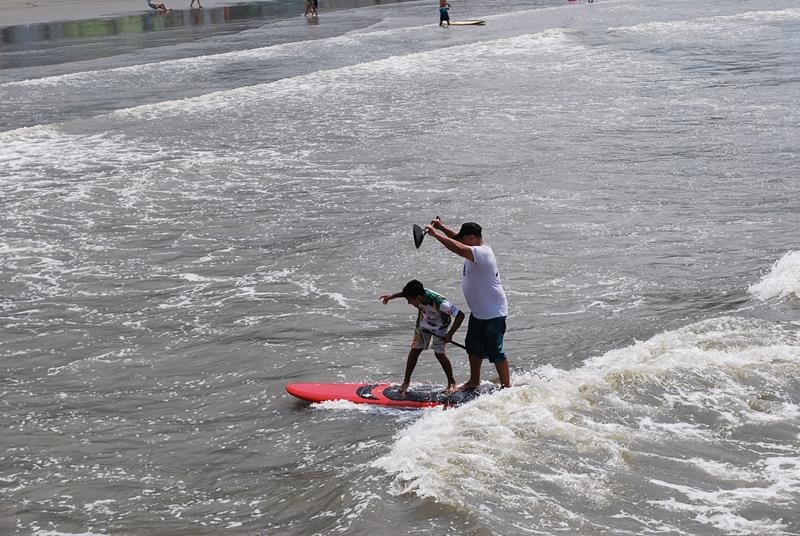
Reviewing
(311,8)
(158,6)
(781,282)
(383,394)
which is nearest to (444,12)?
(311,8)

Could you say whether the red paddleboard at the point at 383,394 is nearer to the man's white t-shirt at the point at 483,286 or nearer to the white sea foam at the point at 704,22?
the man's white t-shirt at the point at 483,286

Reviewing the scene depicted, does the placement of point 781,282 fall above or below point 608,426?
above

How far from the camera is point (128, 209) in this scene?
64.3ft

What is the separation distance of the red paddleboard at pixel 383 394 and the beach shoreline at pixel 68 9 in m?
55.9

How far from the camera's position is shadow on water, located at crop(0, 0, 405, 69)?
1932 inches

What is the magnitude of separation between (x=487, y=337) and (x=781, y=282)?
5.40 metres

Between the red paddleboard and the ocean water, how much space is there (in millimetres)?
148

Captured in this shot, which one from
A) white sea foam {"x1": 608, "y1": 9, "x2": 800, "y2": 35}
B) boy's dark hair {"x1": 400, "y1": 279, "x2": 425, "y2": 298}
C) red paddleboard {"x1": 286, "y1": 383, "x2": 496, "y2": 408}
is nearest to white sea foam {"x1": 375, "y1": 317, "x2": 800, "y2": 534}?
red paddleboard {"x1": 286, "y1": 383, "x2": 496, "y2": 408}

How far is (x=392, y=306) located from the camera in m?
13.8

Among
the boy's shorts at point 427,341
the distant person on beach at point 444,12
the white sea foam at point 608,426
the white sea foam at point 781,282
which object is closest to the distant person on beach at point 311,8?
the distant person on beach at point 444,12

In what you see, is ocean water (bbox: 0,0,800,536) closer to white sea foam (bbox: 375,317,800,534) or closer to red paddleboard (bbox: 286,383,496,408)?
white sea foam (bbox: 375,317,800,534)

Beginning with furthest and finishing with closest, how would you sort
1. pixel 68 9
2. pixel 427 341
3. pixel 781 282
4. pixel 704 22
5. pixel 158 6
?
pixel 68 9
pixel 158 6
pixel 704 22
pixel 781 282
pixel 427 341

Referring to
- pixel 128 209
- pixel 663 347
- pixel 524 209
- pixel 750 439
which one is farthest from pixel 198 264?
pixel 750 439

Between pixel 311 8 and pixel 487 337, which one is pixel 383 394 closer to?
pixel 487 337
